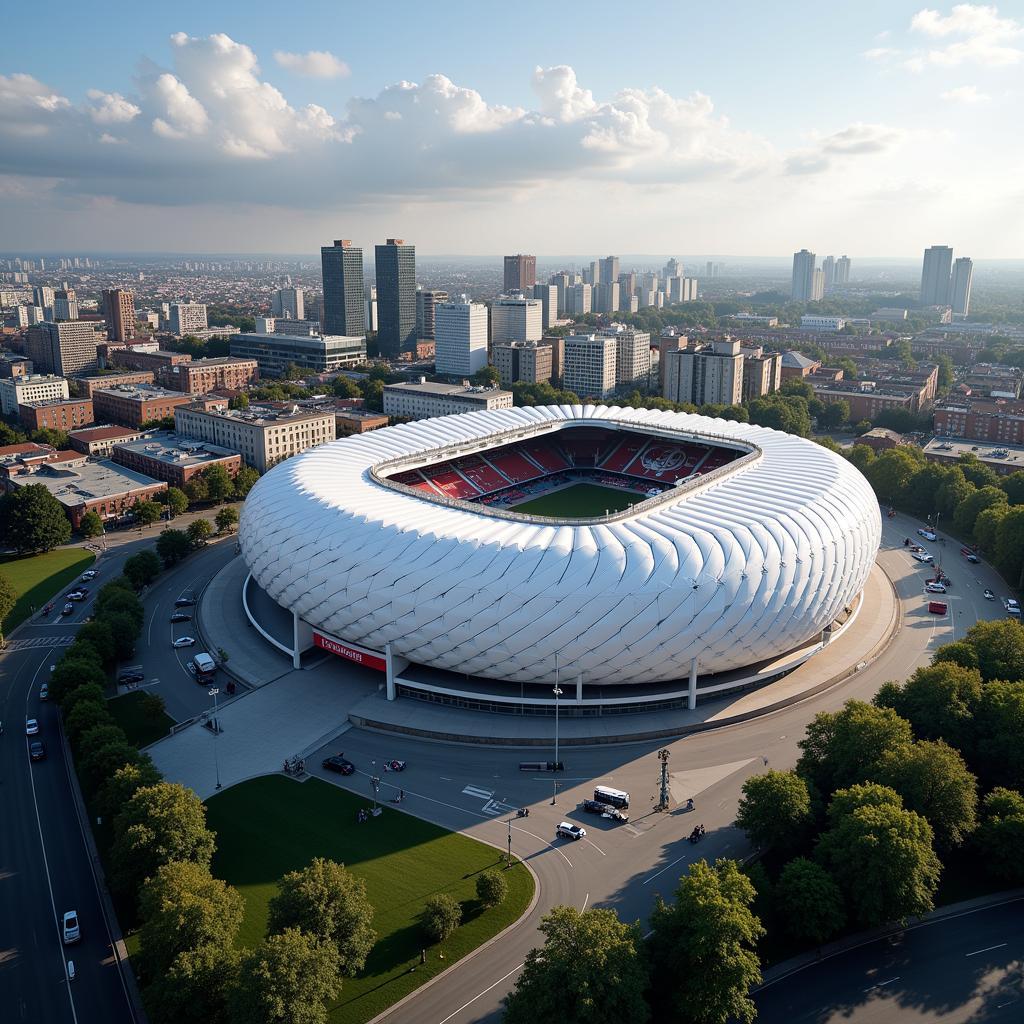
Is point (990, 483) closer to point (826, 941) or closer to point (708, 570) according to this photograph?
point (708, 570)

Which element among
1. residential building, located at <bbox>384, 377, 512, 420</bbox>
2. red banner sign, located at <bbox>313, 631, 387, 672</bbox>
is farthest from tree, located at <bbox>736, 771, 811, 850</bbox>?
residential building, located at <bbox>384, 377, 512, 420</bbox>

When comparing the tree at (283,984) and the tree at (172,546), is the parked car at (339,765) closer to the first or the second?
the tree at (283,984)

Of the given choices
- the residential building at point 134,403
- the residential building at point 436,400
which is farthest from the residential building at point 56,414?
the residential building at point 436,400

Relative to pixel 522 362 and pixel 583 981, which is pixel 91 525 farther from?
pixel 522 362

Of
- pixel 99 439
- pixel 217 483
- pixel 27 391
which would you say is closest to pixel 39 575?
pixel 217 483

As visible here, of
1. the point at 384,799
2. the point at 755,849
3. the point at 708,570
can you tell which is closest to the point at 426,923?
the point at 384,799

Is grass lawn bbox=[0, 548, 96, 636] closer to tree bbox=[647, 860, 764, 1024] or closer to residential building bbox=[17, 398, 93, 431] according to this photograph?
residential building bbox=[17, 398, 93, 431]
